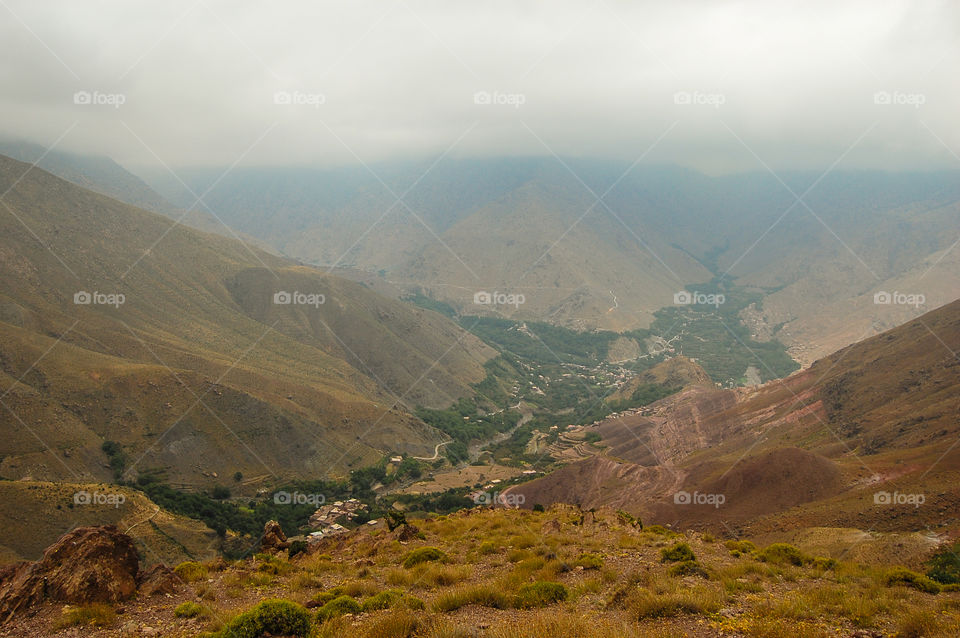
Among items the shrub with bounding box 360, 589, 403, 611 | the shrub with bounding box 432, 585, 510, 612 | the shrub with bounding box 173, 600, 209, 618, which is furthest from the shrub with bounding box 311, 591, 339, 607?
the shrub with bounding box 432, 585, 510, 612

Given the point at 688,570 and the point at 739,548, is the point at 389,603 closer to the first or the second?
the point at 688,570

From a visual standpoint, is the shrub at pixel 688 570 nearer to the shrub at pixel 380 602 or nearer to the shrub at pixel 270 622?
the shrub at pixel 380 602

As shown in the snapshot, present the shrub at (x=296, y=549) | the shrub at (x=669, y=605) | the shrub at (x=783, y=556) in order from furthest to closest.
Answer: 1. the shrub at (x=296, y=549)
2. the shrub at (x=783, y=556)
3. the shrub at (x=669, y=605)

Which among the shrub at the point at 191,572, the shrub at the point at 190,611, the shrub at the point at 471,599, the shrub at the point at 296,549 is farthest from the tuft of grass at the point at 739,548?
the shrub at the point at 191,572

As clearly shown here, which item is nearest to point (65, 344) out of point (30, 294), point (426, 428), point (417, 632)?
point (30, 294)

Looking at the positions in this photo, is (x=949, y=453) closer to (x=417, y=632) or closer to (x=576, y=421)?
(x=417, y=632)

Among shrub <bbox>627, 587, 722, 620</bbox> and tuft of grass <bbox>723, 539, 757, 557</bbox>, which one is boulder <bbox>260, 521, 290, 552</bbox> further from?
tuft of grass <bbox>723, 539, 757, 557</bbox>
